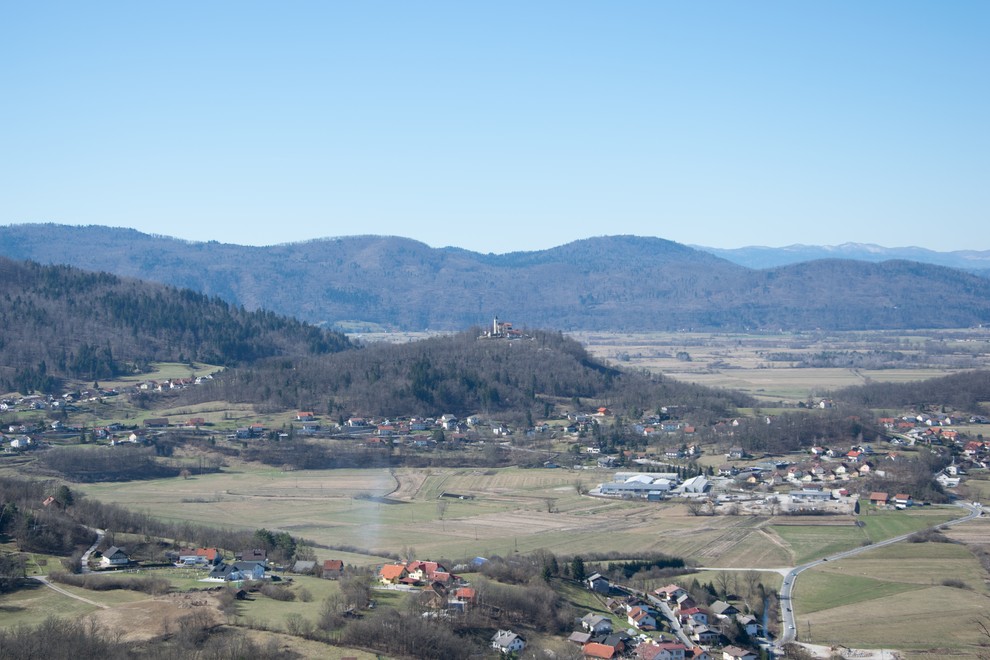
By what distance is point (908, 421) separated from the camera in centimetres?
6028

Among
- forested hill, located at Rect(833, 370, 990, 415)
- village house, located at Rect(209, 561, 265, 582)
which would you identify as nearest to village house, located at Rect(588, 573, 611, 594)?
village house, located at Rect(209, 561, 265, 582)

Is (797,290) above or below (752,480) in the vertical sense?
above

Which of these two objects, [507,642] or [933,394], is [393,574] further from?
[933,394]

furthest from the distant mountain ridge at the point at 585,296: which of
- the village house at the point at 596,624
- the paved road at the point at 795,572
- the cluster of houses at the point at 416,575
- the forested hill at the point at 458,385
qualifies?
the village house at the point at 596,624

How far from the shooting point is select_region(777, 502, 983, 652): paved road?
1081 inches

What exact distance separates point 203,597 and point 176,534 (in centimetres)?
917

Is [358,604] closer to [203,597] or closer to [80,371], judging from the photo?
[203,597]

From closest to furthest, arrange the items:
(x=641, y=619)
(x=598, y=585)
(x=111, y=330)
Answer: (x=641, y=619) < (x=598, y=585) < (x=111, y=330)

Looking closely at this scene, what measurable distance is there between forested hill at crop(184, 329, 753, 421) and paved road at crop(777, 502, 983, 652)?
22454mm

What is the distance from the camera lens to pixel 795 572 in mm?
32906

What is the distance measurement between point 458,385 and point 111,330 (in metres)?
33.9

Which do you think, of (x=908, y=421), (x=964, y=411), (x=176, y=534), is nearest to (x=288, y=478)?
(x=176, y=534)

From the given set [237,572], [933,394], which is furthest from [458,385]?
[237,572]

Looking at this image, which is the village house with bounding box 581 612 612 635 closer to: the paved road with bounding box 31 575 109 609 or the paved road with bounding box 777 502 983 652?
the paved road with bounding box 777 502 983 652
